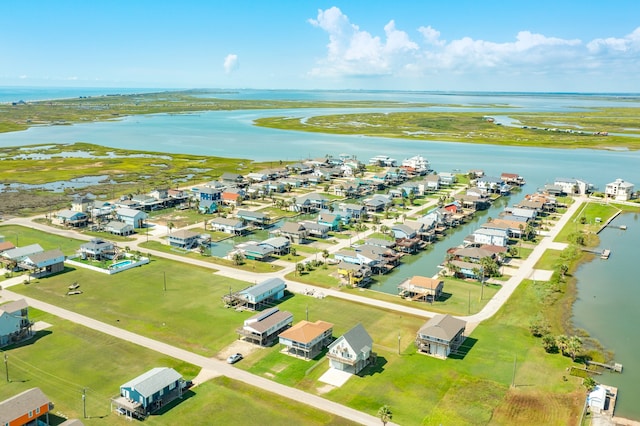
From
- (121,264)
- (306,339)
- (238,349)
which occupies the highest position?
(306,339)

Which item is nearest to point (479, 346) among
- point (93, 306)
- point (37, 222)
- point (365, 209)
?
point (93, 306)

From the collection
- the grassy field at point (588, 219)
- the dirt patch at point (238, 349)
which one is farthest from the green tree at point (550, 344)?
the grassy field at point (588, 219)

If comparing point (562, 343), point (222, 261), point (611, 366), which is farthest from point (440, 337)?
point (222, 261)

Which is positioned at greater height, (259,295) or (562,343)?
(259,295)

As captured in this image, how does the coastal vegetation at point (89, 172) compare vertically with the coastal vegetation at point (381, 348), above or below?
above

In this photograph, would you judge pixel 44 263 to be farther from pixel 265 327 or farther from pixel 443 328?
pixel 443 328

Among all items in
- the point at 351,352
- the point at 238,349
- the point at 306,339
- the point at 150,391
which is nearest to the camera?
the point at 150,391

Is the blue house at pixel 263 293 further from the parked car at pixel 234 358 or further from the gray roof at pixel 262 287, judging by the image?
the parked car at pixel 234 358
